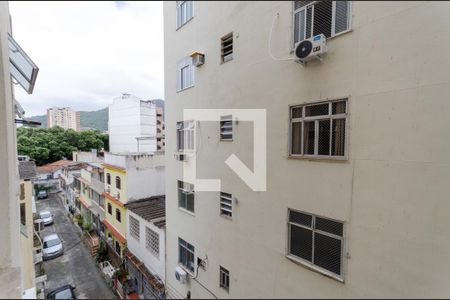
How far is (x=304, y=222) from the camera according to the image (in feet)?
5.07

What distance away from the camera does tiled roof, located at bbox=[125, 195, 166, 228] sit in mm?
3946

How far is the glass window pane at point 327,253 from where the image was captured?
1.40 m

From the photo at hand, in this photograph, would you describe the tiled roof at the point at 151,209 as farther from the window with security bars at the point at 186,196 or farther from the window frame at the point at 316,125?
the window frame at the point at 316,125

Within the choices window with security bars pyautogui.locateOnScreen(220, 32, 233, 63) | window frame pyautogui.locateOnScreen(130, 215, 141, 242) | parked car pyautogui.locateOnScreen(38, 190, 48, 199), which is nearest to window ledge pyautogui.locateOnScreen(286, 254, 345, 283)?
window with security bars pyautogui.locateOnScreen(220, 32, 233, 63)

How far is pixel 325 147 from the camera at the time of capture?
140 cm

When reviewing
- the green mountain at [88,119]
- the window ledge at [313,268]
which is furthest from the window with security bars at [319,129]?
the green mountain at [88,119]

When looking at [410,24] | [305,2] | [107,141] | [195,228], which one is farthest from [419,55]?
[107,141]

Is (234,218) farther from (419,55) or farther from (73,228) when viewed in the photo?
(73,228)

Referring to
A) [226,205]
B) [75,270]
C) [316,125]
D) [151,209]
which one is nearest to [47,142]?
[226,205]

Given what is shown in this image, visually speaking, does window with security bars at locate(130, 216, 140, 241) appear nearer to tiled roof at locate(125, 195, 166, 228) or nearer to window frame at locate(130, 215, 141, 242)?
window frame at locate(130, 215, 141, 242)

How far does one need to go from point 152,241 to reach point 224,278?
2.20m

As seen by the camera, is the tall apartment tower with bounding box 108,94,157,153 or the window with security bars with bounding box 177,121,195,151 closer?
the window with security bars with bounding box 177,121,195,151

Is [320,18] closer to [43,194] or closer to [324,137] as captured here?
[324,137]

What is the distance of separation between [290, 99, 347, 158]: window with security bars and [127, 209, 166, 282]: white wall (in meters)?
2.77
